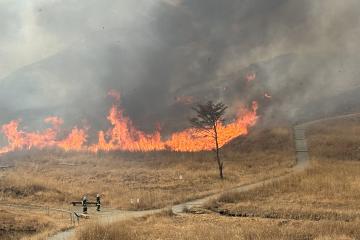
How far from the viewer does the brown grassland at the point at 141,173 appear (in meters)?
36.1

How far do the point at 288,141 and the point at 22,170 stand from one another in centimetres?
3519

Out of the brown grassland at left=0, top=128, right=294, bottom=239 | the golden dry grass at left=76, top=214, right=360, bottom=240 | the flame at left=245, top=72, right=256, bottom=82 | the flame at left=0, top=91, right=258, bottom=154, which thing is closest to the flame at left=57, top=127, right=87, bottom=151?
the flame at left=0, top=91, right=258, bottom=154

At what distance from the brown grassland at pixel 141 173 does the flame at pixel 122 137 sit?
2915 mm

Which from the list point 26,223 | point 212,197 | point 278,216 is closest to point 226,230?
point 278,216

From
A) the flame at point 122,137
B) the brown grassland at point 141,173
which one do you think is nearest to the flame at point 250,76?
the flame at point 122,137

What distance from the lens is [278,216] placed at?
23.2 m

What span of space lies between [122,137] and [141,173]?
23727mm

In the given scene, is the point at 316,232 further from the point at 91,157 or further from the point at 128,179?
the point at 91,157

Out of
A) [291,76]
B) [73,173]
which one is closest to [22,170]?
[73,173]

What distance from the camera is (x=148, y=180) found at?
43938 mm

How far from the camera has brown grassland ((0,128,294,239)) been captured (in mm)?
36125

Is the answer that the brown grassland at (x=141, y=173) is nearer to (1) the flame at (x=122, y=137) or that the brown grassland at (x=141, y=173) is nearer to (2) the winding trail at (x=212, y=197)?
(2) the winding trail at (x=212, y=197)

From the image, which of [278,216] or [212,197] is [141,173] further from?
[278,216]

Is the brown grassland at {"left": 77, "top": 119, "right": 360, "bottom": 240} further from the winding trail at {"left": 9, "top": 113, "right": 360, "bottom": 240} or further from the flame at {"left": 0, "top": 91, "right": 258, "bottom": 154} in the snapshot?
the flame at {"left": 0, "top": 91, "right": 258, "bottom": 154}
